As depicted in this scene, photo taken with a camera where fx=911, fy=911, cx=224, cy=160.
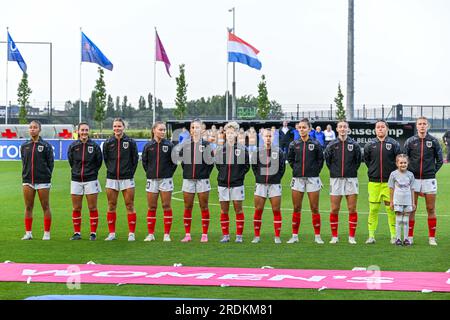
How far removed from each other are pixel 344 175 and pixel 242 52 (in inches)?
1193

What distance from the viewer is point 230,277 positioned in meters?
11.7

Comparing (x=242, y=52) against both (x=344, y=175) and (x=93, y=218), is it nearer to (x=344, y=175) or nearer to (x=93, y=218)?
(x=93, y=218)

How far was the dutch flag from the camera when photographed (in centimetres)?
4519

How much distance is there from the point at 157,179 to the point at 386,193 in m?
4.01

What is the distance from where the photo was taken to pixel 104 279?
11547mm

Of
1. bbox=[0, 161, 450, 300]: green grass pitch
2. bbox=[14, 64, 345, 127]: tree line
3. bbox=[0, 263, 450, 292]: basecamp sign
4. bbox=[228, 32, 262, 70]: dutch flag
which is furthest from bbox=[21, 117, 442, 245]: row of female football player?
bbox=[14, 64, 345, 127]: tree line

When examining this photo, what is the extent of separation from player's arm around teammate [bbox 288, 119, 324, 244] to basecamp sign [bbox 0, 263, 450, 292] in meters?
3.52

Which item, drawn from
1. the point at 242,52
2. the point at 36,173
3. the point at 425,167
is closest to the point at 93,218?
the point at 36,173

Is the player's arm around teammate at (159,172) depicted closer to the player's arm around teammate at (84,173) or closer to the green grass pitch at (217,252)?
the green grass pitch at (217,252)

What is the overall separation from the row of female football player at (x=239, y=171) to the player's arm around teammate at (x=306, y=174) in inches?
0.7

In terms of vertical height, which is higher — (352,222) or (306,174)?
(306,174)

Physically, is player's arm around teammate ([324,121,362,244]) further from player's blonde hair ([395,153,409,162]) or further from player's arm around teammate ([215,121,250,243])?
player's arm around teammate ([215,121,250,243])

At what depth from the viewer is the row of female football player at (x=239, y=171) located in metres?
15.7
